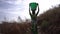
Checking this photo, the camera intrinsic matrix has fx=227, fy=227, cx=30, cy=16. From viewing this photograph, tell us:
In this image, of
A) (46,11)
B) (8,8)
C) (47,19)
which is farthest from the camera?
(8,8)

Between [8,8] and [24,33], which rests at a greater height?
[8,8]

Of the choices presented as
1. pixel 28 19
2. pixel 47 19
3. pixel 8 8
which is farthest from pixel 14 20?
pixel 8 8

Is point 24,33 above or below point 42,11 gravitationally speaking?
below

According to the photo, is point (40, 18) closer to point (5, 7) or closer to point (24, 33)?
point (24, 33)

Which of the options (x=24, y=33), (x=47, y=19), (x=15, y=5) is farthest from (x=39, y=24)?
(x=15, y=5)

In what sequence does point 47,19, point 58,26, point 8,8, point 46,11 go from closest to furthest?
point 58,26
point 47,19
point 46,11
point 8,8

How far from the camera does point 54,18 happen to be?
11172mm

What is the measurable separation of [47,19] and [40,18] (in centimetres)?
69

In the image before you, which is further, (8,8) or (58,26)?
(8,8)

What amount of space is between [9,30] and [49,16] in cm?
228

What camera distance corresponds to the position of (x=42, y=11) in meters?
13.1

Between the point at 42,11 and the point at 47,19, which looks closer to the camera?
the point at 47,19

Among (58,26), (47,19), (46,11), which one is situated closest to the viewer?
(58,26)

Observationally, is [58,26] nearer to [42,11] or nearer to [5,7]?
[42,11]
